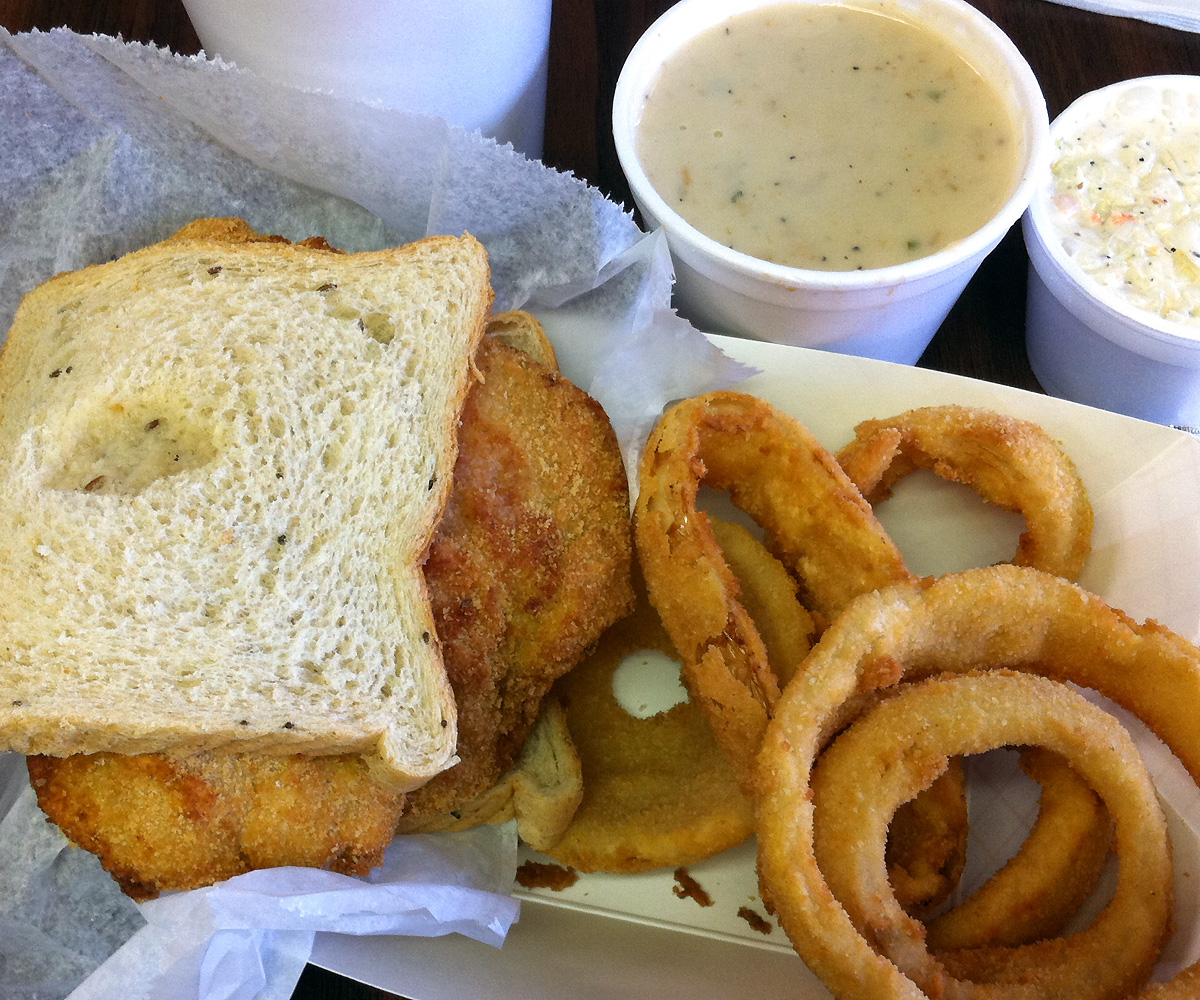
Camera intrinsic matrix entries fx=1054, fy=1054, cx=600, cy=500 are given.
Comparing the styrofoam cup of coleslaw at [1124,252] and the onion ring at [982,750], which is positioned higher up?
the styrofoam cup of coleslaw at [1124,252]

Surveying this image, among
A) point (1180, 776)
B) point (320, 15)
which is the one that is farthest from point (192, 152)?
point (1180, 776)

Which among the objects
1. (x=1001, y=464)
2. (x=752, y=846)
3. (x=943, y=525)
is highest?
(x=1001, y=464)

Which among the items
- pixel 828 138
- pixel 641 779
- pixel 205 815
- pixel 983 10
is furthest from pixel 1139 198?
pixel 205 815

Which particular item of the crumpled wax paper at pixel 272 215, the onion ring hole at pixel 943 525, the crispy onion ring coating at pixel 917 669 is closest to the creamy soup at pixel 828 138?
the crumpled wax paper at pixel 272 215

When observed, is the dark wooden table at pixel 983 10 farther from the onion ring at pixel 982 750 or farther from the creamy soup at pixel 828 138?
the onion ring at pixel 982 750

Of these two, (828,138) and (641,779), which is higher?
(828,138)

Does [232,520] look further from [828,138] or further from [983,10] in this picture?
[983,10]

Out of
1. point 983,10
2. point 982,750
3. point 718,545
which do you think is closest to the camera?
point 982,750
